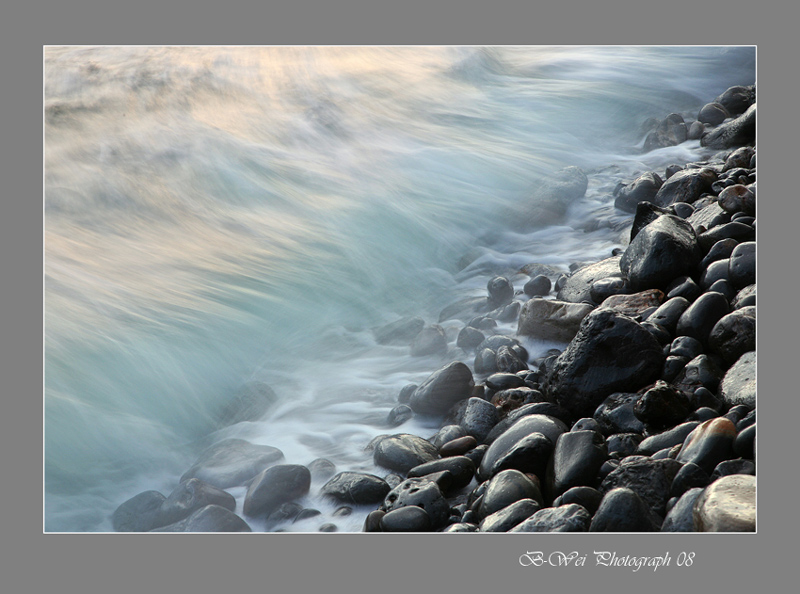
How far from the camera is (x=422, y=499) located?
2.06 metres

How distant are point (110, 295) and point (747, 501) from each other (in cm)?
276

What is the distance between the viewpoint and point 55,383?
256 cm

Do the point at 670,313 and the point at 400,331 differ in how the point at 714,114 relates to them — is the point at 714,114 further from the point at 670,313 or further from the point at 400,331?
the point at 400,331

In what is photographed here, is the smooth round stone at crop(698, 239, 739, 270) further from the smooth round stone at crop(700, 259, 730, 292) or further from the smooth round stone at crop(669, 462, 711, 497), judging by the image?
the smooth round stone at crop(669, 462, 711, 497)

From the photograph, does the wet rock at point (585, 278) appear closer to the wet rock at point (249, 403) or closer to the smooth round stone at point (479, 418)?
the smooth round stone at point (479, 418)

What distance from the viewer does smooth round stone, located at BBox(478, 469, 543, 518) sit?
199 cm

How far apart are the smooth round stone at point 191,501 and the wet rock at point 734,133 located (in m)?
3.68

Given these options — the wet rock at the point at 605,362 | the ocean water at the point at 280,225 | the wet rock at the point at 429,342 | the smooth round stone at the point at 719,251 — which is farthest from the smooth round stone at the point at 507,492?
the smooth round stone at the point at 719,251

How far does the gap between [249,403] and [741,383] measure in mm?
2049

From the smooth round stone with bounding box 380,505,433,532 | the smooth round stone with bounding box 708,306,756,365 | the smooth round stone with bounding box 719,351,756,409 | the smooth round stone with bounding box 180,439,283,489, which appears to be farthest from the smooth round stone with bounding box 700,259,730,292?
the smooth round stone with bounding box 180,439,283,489

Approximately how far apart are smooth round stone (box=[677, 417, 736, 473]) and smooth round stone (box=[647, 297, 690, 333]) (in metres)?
0.59
